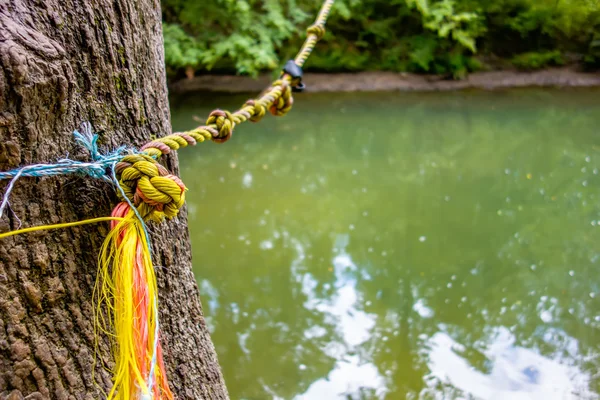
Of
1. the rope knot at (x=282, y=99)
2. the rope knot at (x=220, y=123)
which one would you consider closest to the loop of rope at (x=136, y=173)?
the rope knot at (x=220, y=123)

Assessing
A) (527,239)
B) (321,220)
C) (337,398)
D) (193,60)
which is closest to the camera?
(337,398)

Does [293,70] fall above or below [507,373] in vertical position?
above

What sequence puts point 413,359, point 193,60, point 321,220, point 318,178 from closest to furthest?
point 413,359 → point 321,220 → point 318,178 → point 193,60

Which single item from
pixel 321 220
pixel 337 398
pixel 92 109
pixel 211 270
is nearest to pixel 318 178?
pixel 321 220

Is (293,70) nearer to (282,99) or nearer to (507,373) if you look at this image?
(282,99)

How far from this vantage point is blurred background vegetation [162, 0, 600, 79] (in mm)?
5414

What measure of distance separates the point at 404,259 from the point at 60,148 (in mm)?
2222

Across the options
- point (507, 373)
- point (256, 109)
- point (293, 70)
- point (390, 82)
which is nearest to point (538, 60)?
point (390, 82)

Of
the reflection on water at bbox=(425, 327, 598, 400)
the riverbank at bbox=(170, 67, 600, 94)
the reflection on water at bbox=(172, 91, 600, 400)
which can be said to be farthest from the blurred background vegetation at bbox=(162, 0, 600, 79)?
the reflection on water at bbox=(425, 327, 598, 400)

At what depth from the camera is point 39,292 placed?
0.60m

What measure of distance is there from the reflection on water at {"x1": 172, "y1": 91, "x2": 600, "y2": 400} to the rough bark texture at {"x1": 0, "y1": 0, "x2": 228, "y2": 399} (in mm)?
1302

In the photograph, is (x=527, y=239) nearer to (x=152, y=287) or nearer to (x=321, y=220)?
(x=321, y=220)

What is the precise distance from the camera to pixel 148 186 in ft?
2.01

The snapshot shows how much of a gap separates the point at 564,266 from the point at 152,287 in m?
2.44
